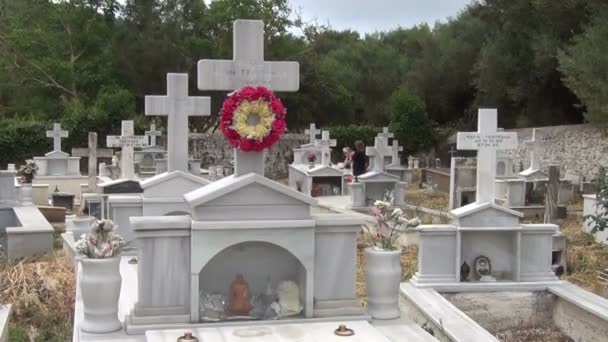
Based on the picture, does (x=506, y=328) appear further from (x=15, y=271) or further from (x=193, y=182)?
(x=15, y=271)

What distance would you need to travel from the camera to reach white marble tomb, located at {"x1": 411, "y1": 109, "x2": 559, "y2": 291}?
7.50 metres

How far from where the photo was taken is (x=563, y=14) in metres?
22.4

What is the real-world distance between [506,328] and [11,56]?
28.9 m

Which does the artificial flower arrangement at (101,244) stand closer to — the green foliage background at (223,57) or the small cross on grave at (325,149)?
the small cross on grave at (325,149)

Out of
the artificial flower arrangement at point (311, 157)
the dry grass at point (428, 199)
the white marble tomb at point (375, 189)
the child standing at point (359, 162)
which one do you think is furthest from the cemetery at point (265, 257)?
the artificial flower arrangement at point (311, 157)

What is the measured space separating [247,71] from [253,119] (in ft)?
1.63

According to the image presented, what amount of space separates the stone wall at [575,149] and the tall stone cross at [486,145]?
13.3 meters

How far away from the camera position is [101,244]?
5102mm

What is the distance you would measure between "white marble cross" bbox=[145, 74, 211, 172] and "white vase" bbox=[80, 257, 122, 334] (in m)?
3.73

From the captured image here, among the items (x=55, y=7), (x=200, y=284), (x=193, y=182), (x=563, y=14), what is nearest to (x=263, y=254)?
(x=200, y=284)

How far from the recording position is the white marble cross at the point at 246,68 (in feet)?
18.2

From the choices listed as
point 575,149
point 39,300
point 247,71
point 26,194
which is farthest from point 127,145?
point 575,149

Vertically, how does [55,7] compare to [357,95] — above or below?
above

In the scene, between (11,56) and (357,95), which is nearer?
(11,56)
